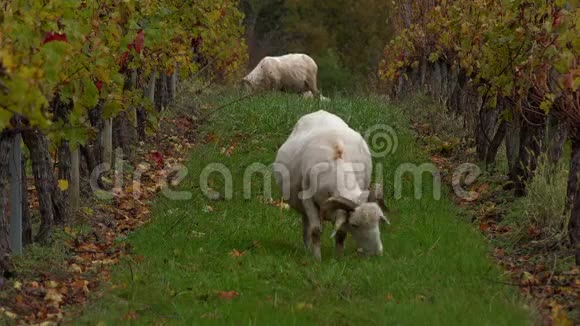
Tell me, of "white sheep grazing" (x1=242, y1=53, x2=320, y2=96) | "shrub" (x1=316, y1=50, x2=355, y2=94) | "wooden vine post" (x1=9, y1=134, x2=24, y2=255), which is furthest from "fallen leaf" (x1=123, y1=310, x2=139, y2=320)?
"shrub" (x1=316, y1=50, x2=355, y2=94)

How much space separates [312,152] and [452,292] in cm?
249

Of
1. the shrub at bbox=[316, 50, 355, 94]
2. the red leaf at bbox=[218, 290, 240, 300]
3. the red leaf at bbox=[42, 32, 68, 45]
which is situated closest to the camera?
the red leaf at bbox=[42, 32, 68, 45]

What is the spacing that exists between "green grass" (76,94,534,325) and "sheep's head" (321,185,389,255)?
0.17 m

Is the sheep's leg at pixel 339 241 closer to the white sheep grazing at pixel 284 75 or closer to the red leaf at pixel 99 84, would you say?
the red leaf at pixel 99 84

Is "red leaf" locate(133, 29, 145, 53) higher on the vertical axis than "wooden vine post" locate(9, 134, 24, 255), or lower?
higher

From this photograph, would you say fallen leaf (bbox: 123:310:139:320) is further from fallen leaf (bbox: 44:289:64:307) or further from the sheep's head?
the sheep's head

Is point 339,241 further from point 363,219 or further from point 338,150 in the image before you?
point 338,150

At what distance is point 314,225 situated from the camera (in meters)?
10.1

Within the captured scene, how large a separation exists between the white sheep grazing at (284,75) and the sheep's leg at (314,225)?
51.0 ft

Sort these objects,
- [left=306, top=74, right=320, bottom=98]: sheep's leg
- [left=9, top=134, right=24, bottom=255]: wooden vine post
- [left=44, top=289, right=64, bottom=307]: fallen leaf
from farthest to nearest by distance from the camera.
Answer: [left=306, top=74, right=320, bottom=98]: sheep's leg, [left=9, top=134, right=24, bottom=255]: wooden vine post, [left=44, top=289, right=64, bottom=307]: fallen leaf

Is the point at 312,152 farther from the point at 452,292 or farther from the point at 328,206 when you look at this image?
the point at 452,292

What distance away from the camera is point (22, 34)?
7164mm

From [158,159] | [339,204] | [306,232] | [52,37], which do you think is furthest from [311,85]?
[52,37]

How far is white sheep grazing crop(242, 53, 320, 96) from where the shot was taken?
86.6 ft
